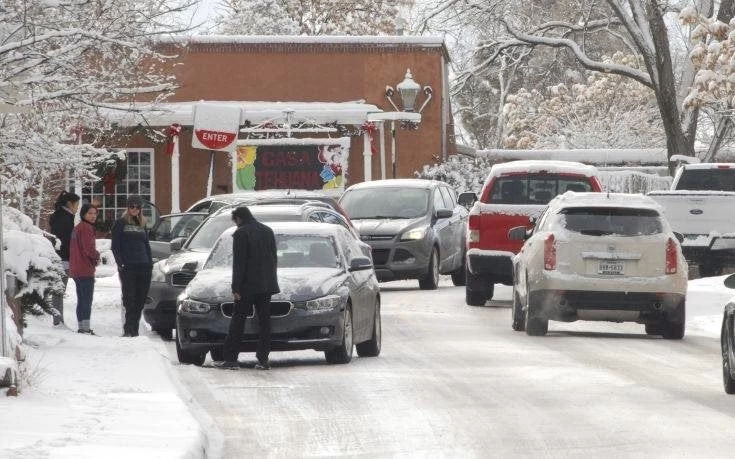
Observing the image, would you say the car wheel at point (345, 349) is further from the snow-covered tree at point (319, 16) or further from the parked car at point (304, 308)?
the snow-covered tree at point (319, 16)

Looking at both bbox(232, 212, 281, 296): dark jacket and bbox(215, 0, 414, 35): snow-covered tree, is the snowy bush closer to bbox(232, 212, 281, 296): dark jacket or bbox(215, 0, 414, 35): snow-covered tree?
bbox(232, 212, 281, 296): dark jacket

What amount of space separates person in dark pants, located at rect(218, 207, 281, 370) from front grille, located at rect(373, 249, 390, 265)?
11.6 meters

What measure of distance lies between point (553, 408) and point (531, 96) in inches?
2238

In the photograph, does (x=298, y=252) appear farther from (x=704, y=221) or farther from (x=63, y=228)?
(x=704, y=221)

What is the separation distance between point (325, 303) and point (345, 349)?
20.4 inches

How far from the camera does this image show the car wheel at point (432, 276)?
2994 centimetres

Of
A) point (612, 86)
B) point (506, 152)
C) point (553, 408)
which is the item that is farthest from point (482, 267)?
point (612, 86)

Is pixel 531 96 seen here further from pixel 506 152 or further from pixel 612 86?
pixel 506 152

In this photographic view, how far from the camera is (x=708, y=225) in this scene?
3017 centimetres

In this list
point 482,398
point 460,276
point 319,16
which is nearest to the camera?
point 482,398

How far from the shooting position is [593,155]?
163 feet

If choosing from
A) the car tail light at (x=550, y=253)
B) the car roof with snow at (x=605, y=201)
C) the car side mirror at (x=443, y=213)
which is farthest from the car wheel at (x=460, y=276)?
the car tail light at (x=550, y=253)

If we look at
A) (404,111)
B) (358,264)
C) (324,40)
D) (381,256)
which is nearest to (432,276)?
(381,256)

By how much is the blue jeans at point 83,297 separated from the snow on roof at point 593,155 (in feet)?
91.5
